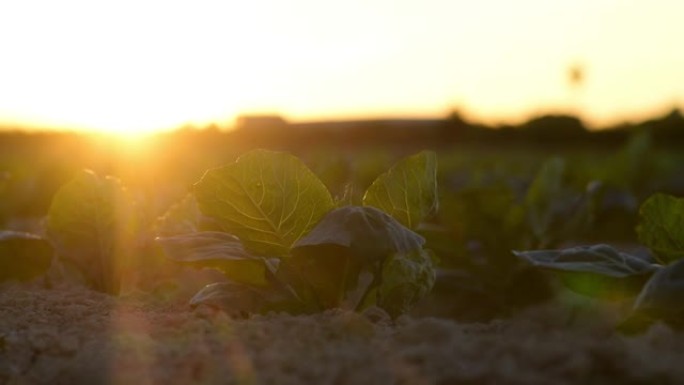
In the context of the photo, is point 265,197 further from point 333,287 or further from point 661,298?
point 661,298

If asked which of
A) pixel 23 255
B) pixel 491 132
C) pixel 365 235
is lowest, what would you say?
pixel 491 132

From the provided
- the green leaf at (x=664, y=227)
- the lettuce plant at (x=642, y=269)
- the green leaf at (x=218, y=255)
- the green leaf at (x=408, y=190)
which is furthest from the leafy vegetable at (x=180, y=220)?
the green leaf at (x=664, y=227)

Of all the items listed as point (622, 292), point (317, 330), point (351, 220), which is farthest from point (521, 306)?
point (317, 330)

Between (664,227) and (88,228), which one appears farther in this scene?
(88,228)

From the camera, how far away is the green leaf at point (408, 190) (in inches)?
94.6

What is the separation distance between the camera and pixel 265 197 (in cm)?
231

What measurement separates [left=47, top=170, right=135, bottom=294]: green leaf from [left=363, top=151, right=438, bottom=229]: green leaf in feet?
3.82

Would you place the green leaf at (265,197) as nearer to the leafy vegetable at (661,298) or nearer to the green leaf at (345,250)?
the green leaf at (345,250)

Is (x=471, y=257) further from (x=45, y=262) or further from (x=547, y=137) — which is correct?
(x=547, y=137)

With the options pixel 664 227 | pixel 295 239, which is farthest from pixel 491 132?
pixel 295 239

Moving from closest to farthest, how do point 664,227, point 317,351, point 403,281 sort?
1. point 317,351
2. point 403,281
3. point 664,227

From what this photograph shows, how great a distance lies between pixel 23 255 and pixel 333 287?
143 centimetres

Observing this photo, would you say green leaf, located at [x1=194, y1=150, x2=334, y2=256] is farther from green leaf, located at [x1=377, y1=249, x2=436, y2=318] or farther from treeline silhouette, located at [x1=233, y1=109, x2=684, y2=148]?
treeline silhouette, located at [x1=233, y1=109, x2=684, y2=148]

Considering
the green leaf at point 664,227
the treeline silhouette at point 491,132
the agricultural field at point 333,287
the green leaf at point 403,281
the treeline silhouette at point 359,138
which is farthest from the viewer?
the treeline silhouette at point 491,132
